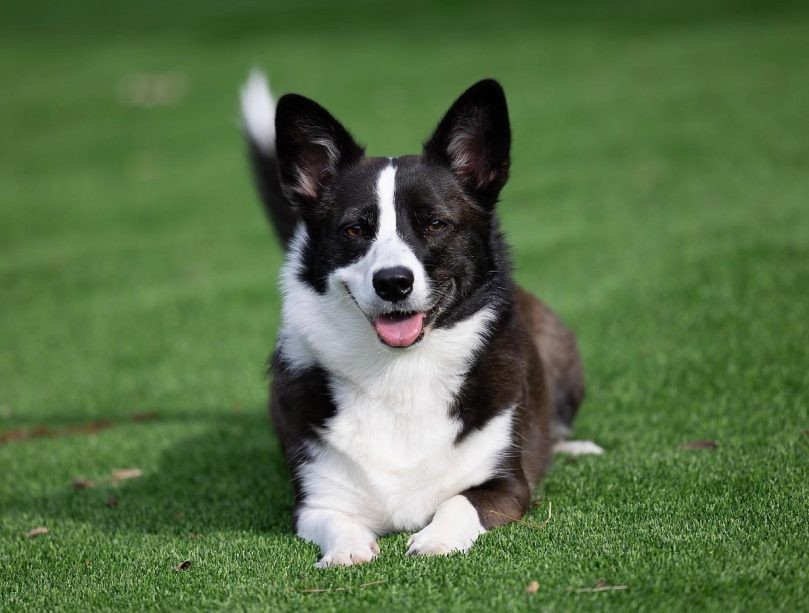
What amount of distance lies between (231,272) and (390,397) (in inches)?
223

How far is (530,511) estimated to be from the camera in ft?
12.5

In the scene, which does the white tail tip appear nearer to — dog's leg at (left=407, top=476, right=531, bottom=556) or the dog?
the dog

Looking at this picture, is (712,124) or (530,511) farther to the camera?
(712,124)

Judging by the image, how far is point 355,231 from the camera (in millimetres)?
3711

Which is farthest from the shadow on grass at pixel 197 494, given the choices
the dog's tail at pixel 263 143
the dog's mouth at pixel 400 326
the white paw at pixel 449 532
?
the dog's tail at pixel 263 143

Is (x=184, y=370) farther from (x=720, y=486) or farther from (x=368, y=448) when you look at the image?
(x=720, y=486)

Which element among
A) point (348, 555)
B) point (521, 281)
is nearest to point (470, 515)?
point (348, 555)

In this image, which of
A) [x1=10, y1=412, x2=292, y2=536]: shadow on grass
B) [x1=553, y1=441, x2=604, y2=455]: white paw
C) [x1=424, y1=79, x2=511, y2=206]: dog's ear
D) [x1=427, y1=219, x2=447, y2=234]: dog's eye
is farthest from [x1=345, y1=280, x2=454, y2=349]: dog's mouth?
[x1=553, y1=441, x2=604, y2=455]: white paw

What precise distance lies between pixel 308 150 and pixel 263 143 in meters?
1.56

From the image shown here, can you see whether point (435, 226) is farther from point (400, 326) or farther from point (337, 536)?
point (337, 536)

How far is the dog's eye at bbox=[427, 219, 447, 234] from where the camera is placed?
12.1 ft

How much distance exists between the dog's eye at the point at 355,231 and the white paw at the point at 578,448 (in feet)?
5.35

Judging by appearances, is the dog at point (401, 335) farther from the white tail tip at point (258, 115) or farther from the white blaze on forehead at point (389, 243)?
the white tail tip at point (258, 115)

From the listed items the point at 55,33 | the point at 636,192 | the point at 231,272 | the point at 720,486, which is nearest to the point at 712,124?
the point at 636,192
